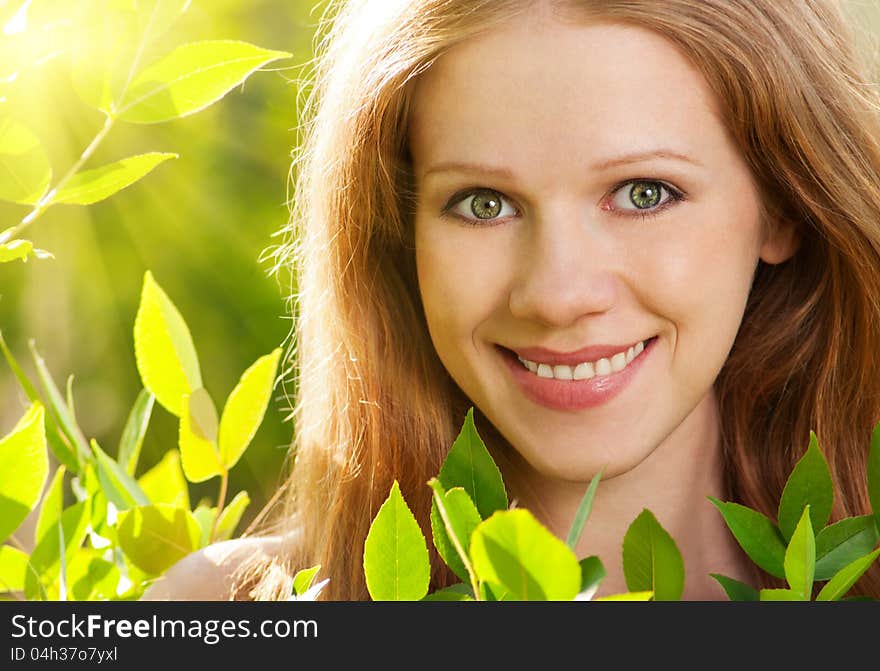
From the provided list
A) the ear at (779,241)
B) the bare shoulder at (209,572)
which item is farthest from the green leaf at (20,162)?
the ear at (779,241)

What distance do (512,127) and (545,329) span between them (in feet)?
0.59

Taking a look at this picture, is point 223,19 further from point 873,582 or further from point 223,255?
point 873,582

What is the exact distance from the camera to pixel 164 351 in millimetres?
878

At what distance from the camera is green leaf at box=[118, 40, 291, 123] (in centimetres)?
56

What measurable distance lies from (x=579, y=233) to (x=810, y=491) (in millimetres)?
353

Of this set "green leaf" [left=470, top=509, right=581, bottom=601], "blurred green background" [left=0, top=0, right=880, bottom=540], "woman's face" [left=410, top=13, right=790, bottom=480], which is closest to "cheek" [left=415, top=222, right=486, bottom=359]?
"woman's face" [left=410, top=13, right=790, bottom=480]

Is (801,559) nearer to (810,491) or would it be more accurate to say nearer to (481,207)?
(810,491)

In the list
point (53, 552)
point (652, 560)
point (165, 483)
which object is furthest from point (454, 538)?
point (165, 483)

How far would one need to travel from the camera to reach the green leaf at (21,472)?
23.5 inches

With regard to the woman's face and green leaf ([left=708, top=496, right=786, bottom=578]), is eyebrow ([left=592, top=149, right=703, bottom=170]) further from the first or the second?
green leaf ([left=708, top=496, right=786, bottom=578])

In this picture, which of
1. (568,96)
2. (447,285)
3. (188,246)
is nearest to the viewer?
(568,96)

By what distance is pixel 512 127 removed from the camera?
2.81 ft

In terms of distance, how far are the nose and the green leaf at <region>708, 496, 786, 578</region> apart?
0.31 meters
